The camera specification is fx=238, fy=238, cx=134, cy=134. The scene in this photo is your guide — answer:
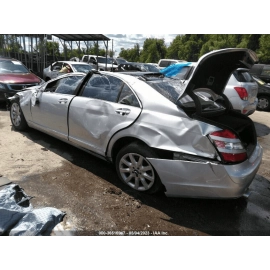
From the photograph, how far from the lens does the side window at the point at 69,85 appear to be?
375 cm

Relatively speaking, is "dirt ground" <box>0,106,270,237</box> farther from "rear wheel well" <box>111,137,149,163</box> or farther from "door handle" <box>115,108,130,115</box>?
"door handle" <box>115,108,130,115</box>

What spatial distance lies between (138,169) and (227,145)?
1.06 meters

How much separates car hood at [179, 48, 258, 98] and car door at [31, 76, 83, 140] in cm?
191

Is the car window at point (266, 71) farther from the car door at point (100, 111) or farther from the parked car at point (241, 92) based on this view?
the car door at point (100, 111)

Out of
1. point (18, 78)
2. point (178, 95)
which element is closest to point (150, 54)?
point (18, 78)

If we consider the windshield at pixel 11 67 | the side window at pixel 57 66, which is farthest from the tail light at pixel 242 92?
the side window at pixel 57 66

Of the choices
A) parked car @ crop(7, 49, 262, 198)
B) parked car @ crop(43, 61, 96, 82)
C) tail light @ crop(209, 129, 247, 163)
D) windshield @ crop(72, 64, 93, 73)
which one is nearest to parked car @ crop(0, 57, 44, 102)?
parked car @ crop(43, 61, 96, 82)

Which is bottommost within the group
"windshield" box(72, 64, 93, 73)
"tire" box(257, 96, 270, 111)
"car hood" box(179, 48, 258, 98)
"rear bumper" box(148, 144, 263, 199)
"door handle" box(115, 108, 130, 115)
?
"tire" box(257, 96, 270, 111)

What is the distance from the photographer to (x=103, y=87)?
3.33 metres

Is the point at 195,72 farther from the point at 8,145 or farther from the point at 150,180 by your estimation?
the point at 8,145

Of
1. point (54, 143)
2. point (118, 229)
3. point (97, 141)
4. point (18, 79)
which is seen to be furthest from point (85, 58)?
point (118, 229)

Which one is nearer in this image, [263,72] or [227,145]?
[227,145]

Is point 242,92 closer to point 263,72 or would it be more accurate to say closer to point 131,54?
point 263,72

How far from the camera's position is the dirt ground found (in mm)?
2430
